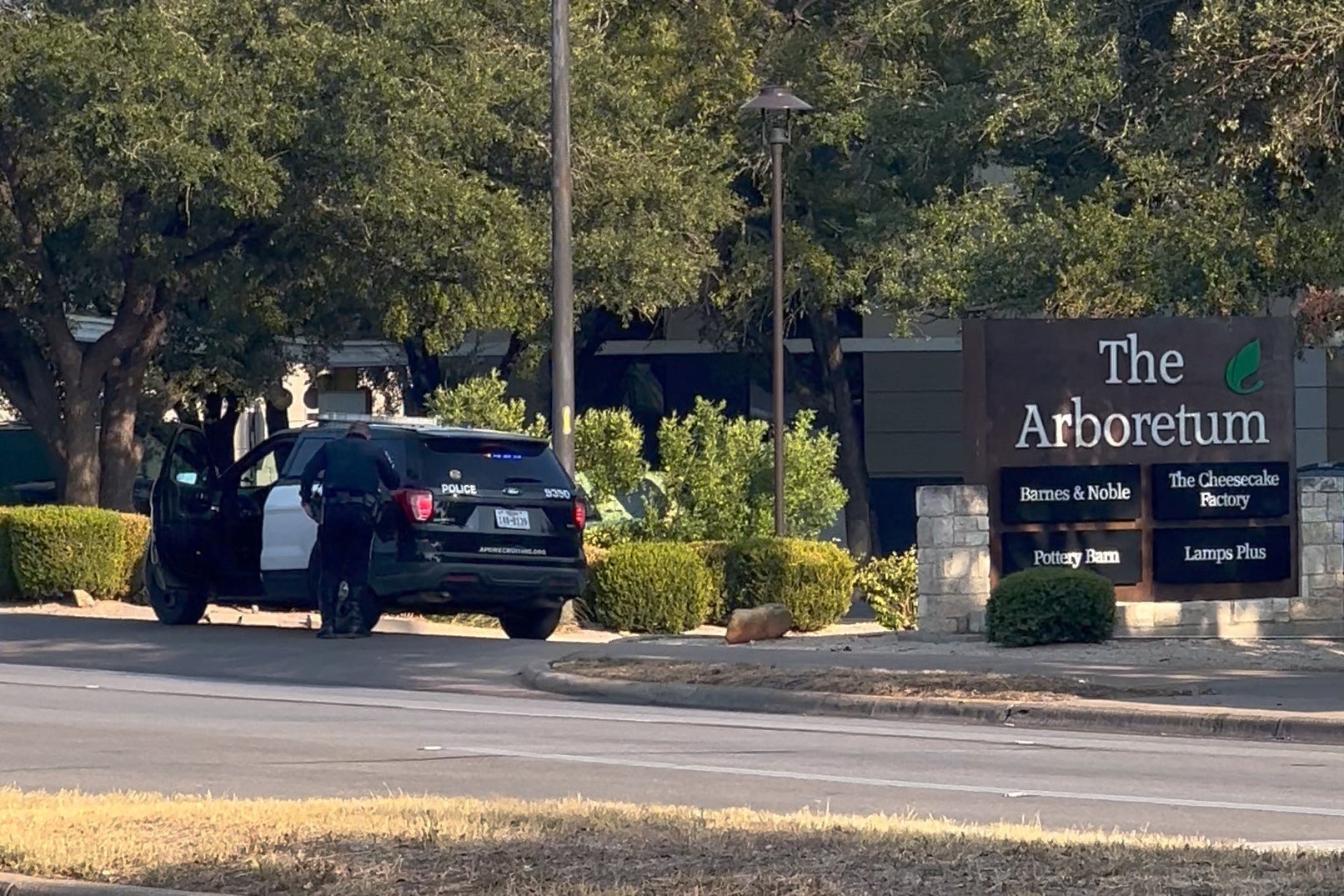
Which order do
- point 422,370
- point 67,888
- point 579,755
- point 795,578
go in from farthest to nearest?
point 422,370, point 795,578, point 579,755, point 67,888

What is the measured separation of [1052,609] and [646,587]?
14.6ft

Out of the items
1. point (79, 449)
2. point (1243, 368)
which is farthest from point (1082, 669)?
point (79, 449)

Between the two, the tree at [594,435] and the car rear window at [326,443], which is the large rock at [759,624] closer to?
the car rear window at [326,443]

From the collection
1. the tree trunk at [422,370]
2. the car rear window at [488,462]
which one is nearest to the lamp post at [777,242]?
the car rear window at [488,462]

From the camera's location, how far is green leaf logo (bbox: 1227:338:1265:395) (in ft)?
66.5

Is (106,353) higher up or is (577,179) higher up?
(577,179)

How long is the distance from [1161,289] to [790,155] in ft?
26.6

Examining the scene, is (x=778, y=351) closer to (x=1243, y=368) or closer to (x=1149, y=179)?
(x=1149, y=179)

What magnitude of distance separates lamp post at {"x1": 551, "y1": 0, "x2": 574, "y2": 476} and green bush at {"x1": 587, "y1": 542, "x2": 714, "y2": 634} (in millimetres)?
1210

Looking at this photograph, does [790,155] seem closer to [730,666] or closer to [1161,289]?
[1161,289]

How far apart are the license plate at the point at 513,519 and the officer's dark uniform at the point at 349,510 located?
0.90 metres

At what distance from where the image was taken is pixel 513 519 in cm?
1809

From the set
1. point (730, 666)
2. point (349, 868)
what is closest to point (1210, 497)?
point (730, 666)

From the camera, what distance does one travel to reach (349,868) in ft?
24.4
